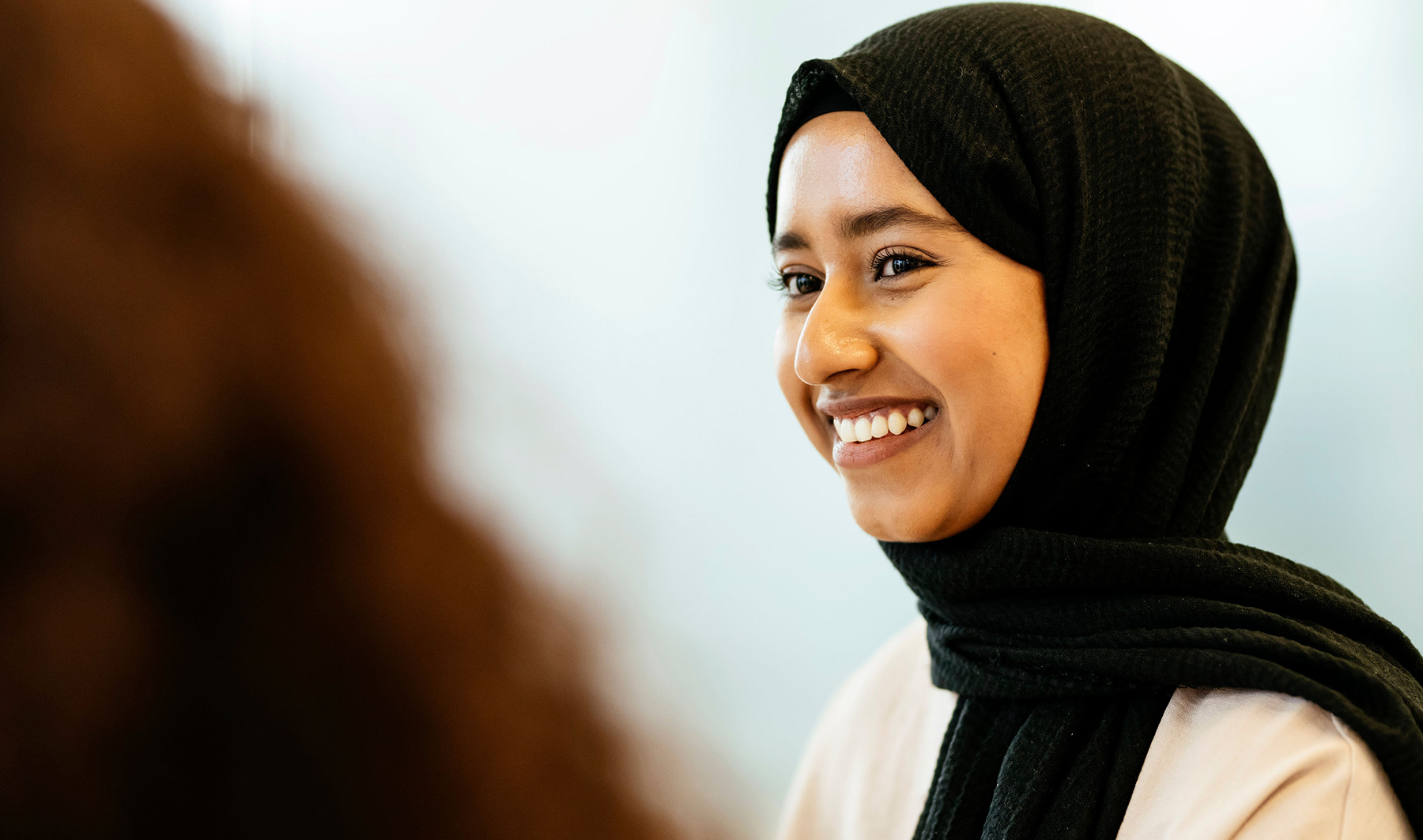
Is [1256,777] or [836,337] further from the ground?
[836,337]

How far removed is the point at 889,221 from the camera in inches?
29.7

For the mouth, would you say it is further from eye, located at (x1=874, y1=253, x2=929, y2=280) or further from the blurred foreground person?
the blurred foreground person


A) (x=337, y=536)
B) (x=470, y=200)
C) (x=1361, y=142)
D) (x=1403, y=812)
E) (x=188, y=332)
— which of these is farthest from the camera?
(x=470, y=200)

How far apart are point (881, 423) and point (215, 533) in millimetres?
788

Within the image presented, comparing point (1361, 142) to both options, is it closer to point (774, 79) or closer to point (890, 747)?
point (774, 79)

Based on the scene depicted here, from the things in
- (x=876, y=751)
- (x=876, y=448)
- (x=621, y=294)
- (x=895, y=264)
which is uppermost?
(x=621, y=294)

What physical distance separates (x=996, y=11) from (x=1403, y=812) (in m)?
0.70

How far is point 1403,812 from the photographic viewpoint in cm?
65

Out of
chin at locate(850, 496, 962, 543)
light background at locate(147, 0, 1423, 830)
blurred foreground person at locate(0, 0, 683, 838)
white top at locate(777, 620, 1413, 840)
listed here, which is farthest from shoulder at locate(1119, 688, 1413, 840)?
blurred foreground person at locate(0, 0, 683, 838)

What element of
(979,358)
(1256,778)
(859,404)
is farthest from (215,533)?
(1256,778)

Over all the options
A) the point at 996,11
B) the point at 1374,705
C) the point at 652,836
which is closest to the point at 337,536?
the point at 652,836

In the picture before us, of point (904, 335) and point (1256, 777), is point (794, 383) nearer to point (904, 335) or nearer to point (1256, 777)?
point (904, 335)

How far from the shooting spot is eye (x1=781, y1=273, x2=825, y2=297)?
87cm

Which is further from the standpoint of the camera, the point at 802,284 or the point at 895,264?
the point at 802,284
